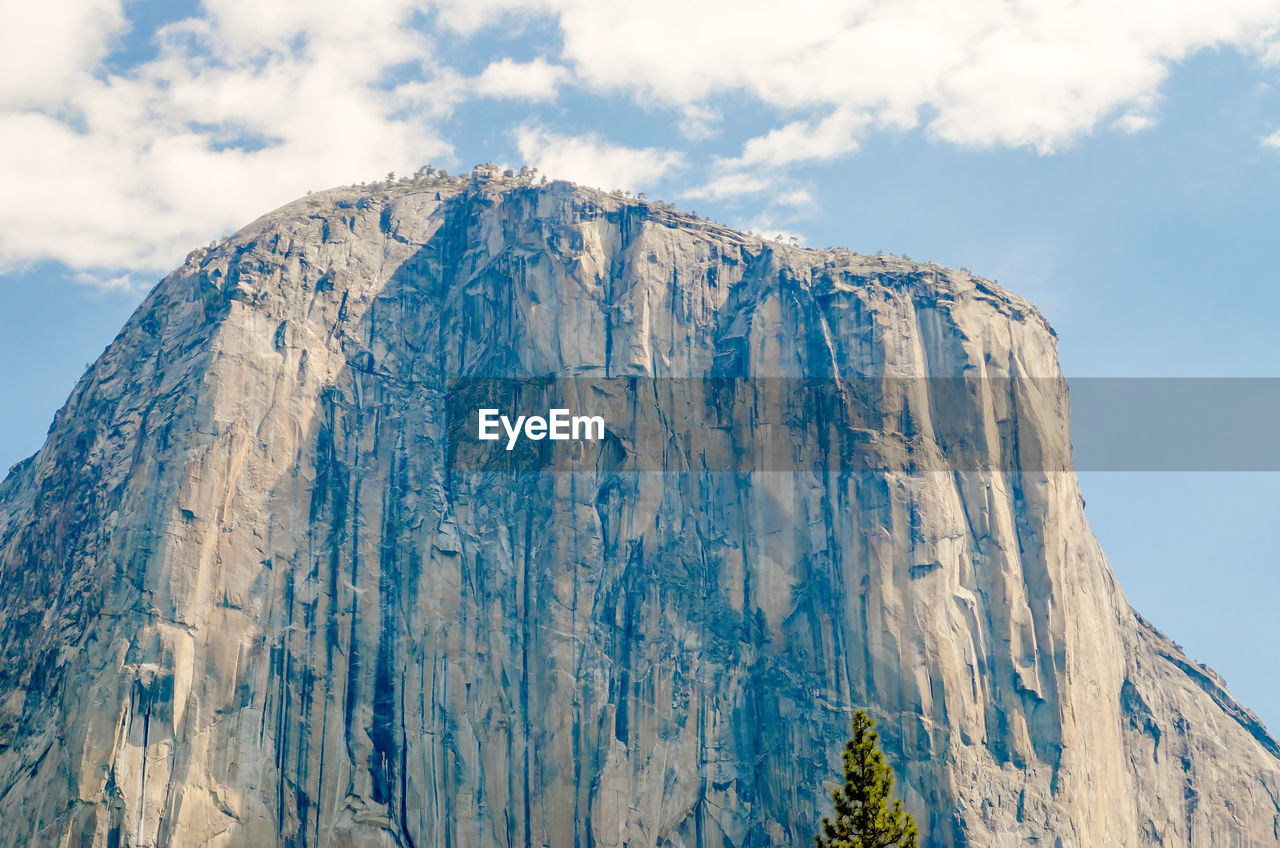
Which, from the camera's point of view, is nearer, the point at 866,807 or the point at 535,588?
the point at 866,807

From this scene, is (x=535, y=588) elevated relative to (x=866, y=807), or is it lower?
elevated

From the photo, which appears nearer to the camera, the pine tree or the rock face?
the pine tree

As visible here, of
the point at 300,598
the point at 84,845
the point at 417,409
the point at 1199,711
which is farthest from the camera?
the point at 1199,711

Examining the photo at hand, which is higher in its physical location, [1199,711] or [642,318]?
[642,318]

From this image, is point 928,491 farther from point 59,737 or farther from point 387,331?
point 59,737

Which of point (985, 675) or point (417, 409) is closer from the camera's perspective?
point (985, 675)

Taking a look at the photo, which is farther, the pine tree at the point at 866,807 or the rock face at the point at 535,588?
the rock face at the point at 535,588

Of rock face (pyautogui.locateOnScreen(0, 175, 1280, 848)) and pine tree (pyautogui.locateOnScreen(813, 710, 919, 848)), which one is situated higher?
rock face (pyautogui.locateOnScreen(0, 175, 1280, 848))

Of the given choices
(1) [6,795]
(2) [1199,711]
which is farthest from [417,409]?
(2) [1199,711]
